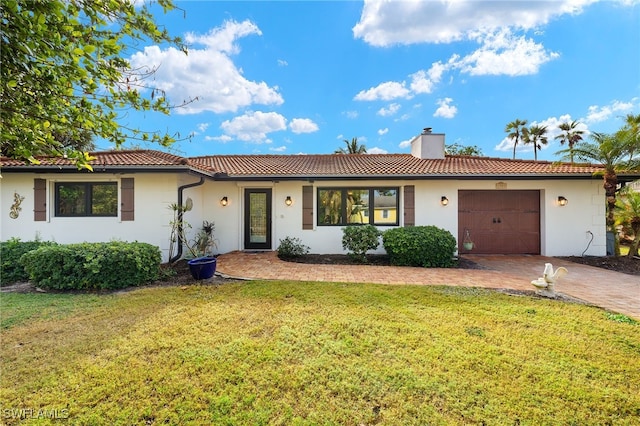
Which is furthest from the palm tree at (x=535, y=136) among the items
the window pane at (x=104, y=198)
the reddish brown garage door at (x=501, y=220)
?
the window pane at (x=104, y=198)

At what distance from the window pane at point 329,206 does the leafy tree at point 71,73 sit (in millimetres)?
6774

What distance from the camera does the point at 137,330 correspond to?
3633mm

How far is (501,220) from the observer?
32.2ft

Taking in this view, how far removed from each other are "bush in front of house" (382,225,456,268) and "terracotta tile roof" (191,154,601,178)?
85.4 inches

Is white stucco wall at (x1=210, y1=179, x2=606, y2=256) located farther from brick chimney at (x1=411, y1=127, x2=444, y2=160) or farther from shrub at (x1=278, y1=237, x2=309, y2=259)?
brick chimney at (x1=411, y1=127, x2=444, y2=160)

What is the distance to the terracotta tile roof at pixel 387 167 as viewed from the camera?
8.82 metres

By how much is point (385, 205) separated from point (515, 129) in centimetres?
3124

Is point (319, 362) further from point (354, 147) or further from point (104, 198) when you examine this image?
point (354, 147)

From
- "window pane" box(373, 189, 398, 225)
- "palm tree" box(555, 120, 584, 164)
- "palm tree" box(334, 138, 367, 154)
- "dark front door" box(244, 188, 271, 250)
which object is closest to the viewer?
"window pane" box(373, 189, 398, 225)

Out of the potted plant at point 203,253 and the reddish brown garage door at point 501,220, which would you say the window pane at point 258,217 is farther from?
the reddish brown garage door at point 501,220

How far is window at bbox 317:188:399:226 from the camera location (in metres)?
9.62

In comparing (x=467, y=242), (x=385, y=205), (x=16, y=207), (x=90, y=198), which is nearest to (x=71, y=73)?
(x=90, y=198)

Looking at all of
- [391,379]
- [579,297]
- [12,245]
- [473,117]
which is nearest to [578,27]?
[473,117]

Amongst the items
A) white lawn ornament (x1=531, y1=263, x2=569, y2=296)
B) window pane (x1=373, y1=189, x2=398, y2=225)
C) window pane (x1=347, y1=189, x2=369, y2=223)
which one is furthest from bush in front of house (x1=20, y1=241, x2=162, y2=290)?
white lawn ornament (x1=531, y1=263, x2=569, y2=296)
